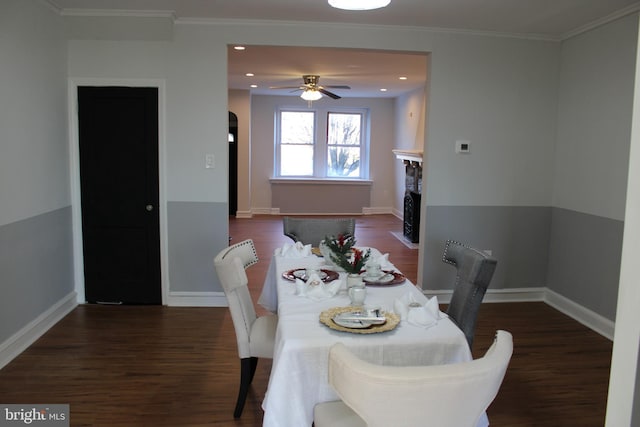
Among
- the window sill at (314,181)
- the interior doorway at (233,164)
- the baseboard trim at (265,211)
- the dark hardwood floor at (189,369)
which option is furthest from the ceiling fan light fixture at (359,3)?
the baseboard trim at (265,211)

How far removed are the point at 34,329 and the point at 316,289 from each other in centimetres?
246

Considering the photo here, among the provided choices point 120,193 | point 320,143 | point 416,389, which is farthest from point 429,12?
point 320,143

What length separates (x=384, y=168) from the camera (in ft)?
36.1

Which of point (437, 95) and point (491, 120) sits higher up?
point (437, 95)

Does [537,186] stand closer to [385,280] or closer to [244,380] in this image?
[385,280]

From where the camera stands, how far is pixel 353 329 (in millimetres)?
2049

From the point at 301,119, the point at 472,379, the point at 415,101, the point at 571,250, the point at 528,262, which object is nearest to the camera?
the point at 472,379

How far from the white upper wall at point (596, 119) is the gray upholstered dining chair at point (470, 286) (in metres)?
1.94

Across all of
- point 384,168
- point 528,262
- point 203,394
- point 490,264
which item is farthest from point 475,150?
point 384,168

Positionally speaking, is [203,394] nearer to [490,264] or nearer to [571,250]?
[490,264]

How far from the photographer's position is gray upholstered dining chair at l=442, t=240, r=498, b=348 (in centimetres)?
262

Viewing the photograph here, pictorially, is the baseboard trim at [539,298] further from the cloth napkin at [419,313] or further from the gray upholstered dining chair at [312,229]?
the cloth napkin at [419,313]

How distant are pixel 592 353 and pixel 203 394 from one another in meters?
2.75

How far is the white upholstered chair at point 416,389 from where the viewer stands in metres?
1.44
